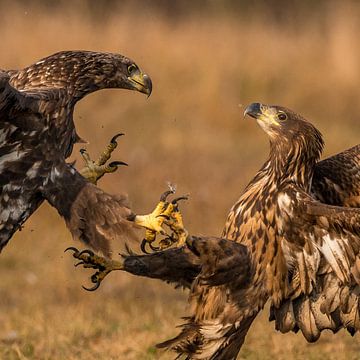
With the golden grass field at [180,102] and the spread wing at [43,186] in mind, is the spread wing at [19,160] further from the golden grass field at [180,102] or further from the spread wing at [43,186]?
the golden grass field at [180,102]

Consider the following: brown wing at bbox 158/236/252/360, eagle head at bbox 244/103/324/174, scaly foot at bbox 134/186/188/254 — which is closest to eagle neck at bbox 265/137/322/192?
eagle head at bbox 244/103/324/174

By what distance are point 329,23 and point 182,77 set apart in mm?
3899

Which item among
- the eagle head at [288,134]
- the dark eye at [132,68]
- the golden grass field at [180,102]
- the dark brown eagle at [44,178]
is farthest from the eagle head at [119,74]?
the golden grass field at [180,102]

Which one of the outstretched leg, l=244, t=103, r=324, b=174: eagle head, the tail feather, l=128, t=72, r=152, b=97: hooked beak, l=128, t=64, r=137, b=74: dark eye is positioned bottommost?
the tail feather

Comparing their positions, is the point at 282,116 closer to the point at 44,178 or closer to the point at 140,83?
the point at 140,83

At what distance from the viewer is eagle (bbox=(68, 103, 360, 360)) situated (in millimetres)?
6785

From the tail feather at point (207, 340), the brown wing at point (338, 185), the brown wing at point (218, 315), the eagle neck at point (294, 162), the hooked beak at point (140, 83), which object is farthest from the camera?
the hooked beak at point (140, 83)

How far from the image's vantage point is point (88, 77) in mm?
7438

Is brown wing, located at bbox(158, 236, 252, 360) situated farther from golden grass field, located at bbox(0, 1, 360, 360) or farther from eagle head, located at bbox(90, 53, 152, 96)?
golden grass field, located at bbox(0, 1, 360, 360)

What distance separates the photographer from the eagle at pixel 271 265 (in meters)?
6.79

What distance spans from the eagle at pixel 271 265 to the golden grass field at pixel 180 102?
2.87 m

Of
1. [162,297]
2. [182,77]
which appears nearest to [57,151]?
[162,297]

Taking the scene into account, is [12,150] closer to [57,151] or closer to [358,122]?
[57,151]

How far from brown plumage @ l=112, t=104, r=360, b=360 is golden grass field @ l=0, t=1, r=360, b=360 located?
9.39 ft
